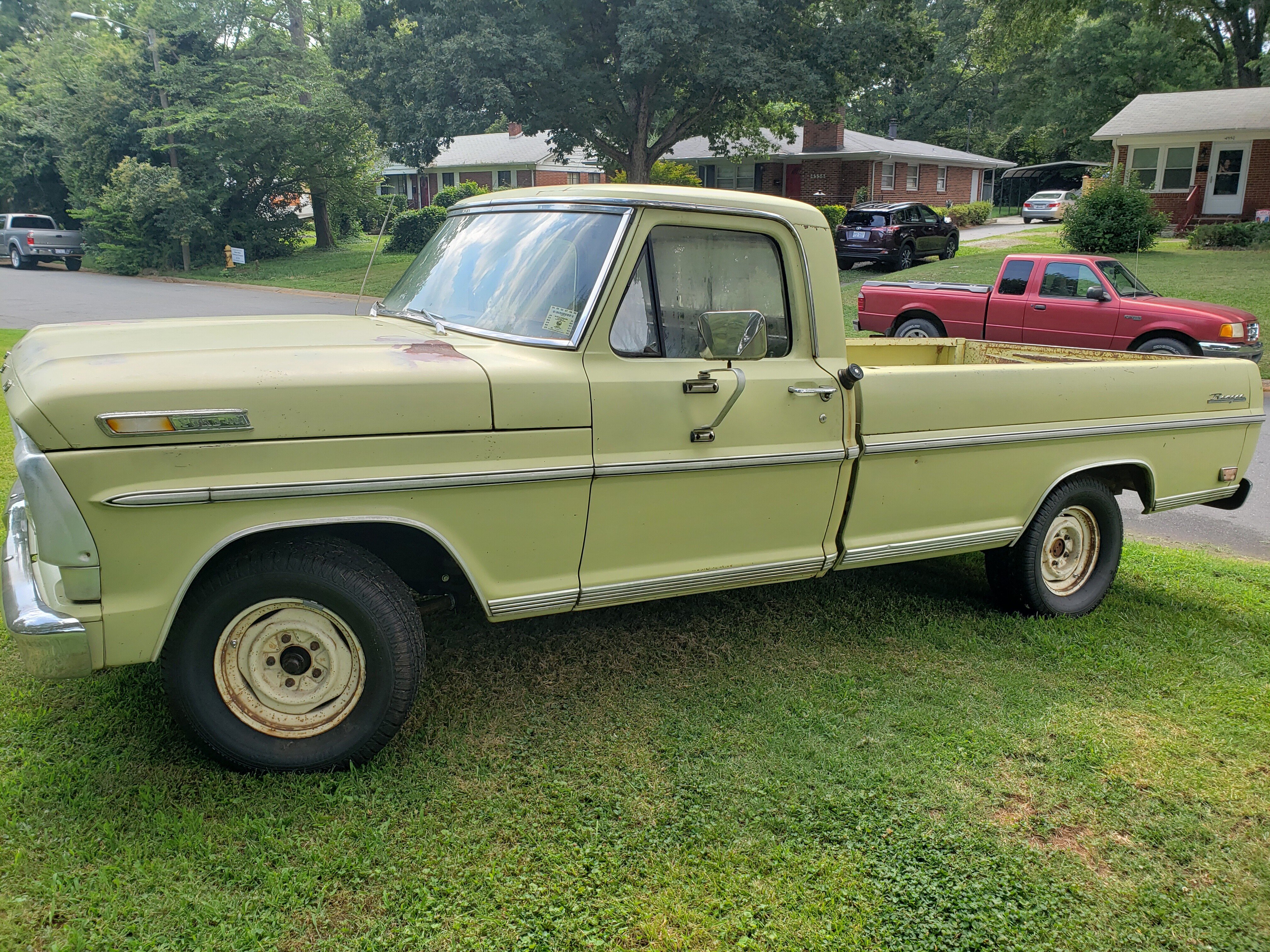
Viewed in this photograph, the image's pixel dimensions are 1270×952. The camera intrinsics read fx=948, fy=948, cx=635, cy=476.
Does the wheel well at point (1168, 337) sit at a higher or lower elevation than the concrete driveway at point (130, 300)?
higher

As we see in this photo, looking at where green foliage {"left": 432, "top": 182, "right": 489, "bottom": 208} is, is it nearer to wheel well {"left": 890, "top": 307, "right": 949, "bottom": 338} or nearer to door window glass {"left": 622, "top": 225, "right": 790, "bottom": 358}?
wheel well {"left": 890, "top": 307, "right": 949, "bottom": 338}

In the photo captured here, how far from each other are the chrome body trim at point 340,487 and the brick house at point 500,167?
127ft

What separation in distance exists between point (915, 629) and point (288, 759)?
3024 millimetres

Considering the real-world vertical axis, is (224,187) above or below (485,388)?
above

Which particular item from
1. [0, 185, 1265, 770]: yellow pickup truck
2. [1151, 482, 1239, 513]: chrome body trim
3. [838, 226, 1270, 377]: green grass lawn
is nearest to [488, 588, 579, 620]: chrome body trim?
[0, 185, 1265, 770]: yellow pickup truck

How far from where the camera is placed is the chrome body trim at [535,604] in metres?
3.44

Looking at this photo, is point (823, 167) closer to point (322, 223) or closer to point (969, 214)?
point (969, 214)

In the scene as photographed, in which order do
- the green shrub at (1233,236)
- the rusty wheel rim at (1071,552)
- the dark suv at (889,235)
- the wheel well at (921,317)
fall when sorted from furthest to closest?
the green shrub at (1233,236)
the dark suv at (889,235)
the wheel well at (921,317)
the rusty wheel rim at (1071,552)

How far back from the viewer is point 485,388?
10.6ft

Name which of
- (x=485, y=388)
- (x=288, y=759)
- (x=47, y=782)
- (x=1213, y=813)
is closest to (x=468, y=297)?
(x=485, y=388)

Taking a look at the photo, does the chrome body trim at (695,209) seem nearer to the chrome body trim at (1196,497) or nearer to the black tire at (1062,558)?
the black tire at (1062,558)

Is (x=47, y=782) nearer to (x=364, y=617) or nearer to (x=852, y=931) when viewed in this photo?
(x=364, y=617)

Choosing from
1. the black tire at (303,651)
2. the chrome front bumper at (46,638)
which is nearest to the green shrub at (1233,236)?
the black tire at (303,651)

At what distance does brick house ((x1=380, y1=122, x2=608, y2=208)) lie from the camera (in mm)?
43438
